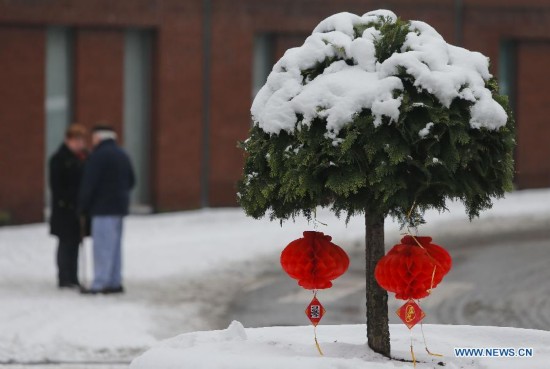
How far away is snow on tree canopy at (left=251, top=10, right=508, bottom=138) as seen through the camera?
6.57 metres

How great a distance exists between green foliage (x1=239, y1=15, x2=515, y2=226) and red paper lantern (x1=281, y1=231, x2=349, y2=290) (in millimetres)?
345

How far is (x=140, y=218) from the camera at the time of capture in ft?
72.2

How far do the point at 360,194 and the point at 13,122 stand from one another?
14.7m

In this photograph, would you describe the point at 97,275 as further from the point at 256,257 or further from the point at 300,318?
the point at 256,257

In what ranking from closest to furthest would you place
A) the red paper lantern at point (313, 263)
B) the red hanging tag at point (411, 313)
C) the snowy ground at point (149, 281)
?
the red hanging tag at point (411, 313)
the red paper lantern at point (313, 263)
the snowy ground at point (149, 281)

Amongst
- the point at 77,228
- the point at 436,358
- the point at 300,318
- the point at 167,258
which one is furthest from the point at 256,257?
the point at 436,358

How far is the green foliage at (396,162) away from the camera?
6.45 metres

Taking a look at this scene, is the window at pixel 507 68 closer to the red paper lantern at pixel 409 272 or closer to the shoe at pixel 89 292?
the shoe at pixel 89 292

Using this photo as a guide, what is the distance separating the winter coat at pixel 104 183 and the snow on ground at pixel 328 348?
277 inches

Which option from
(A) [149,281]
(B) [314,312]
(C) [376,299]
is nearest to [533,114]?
(A) [149,281]

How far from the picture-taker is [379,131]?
6.51 metres

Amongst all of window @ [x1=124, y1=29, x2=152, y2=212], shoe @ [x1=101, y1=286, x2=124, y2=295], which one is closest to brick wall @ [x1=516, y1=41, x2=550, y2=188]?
window @ [x1=124, y1=29, x2=152, y2=212]

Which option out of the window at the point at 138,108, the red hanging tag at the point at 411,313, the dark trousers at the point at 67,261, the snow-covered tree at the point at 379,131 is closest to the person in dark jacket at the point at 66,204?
the dark trousers at the point at 67,261

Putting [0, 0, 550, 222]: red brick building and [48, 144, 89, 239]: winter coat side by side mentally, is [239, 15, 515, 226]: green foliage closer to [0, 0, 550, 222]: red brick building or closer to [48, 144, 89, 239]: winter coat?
[48, 144, 89, 239]: winter coat
